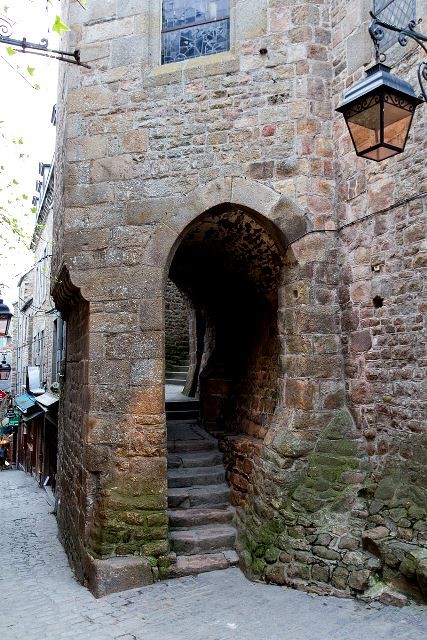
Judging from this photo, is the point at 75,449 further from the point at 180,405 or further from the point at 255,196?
the point at 255,196

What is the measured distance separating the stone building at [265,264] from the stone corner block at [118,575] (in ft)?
0.06

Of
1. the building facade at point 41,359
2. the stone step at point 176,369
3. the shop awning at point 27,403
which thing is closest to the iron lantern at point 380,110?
the building facade at point 41,359

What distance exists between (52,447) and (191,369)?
4.34 meters

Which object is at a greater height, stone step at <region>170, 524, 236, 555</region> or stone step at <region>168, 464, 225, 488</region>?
stone step at <region>168, 464, 225, 488</region>

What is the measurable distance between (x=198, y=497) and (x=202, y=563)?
872 millimetres

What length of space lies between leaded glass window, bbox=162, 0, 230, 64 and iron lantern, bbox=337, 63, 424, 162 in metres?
3.08

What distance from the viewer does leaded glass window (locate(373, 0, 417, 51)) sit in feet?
15.3

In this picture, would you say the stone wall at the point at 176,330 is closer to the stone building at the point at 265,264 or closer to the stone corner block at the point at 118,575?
the stone building at the point at 265,264

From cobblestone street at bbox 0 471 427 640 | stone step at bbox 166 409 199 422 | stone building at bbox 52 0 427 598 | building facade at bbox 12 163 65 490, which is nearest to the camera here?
cobblestone street at bbox 0 471 427 640

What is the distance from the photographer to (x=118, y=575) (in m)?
4.82

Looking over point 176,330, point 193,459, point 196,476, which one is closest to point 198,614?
point 196,476

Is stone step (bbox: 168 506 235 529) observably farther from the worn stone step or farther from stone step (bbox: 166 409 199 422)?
stone step (bbox: 166 409 199 422)

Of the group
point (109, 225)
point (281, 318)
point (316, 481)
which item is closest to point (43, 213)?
point (109, 225)

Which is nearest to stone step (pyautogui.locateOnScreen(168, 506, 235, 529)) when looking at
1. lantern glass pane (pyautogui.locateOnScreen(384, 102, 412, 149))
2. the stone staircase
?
the stone staircase
